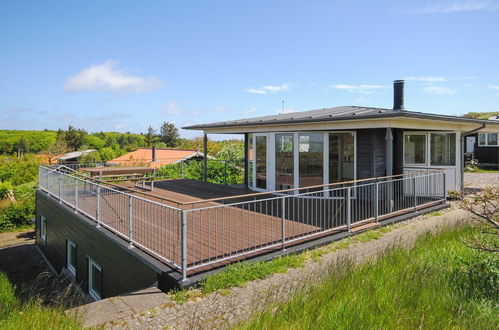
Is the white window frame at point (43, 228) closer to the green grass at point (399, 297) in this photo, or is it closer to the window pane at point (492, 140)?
the green grass at point (399, 297)

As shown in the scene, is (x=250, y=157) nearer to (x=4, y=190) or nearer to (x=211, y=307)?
(x=211, y=307)

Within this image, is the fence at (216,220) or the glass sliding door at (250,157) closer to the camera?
the fence at (216,220)

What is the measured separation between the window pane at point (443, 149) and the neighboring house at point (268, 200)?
0.03 metres

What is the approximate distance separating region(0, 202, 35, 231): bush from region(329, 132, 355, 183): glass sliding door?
17668 millimetres

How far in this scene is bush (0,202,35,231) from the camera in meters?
18.9

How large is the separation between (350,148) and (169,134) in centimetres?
4847

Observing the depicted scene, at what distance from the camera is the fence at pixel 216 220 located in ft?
17.7

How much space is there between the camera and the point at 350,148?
10.5 meters

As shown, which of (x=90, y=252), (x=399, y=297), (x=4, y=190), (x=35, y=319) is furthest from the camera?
(x=4, y=190)

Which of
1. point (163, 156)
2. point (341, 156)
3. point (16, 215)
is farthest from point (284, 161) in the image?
point (163, 156)

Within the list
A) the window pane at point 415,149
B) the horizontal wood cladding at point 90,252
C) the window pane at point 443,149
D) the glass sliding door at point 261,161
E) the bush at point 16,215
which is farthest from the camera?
the bush at point 16,215

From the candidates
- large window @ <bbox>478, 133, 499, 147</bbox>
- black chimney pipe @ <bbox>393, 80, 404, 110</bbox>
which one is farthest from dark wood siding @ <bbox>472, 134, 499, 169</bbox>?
black chimney pipe @ <bbox>393, 80, 404, 110</bbox>

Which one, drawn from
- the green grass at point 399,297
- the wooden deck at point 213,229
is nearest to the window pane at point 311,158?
the wooden deck at point 213,229

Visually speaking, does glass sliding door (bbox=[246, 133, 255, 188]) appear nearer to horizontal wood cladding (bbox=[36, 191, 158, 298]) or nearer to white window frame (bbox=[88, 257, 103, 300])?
horizontal wood cladding (bbox=[36, 191, 158, 298])
